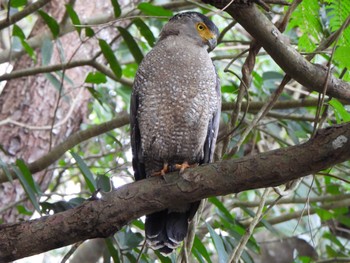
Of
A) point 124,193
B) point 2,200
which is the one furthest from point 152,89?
point 2,200

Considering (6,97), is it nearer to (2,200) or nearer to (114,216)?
(2,200)

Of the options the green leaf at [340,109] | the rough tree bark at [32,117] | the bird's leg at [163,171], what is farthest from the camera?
the rough tree bark at [32,117]

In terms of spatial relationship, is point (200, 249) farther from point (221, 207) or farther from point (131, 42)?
point (131, 42)

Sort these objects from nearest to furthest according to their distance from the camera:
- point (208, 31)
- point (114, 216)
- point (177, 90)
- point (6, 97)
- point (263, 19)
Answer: point (263, 19), point (114, 216), point (177, 90), point (208, 31), point (6, 97)

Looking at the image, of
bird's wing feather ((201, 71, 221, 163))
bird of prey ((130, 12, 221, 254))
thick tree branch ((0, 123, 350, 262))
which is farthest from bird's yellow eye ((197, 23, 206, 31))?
thick tree branch ((0, 123, 350, 262))

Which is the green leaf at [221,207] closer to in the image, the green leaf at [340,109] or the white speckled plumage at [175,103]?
the white speckled plumage at [175,103]

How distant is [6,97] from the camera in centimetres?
458

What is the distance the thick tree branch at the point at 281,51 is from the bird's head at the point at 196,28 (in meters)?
0.97

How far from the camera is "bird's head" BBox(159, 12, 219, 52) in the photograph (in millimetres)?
3467

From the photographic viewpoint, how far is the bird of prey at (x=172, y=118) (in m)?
3.12

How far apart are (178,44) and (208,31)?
22 cm

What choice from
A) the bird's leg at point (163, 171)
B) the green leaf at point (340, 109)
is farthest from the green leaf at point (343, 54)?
the bird's leg at point (163, 171)

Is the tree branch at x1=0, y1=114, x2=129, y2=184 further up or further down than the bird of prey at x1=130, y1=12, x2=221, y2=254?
further down

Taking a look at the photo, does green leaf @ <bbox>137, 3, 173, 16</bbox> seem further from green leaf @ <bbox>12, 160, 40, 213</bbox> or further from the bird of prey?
green leaf @ <bbox>12, 160, 40, 213</bbox>
